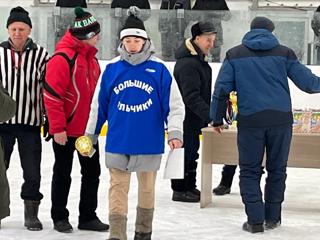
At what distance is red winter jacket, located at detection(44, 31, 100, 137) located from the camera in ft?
14.1

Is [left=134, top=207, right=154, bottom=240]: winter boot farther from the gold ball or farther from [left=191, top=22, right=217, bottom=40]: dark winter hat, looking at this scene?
[left=191, top=22, right=217, bottom=40]: dark winter hat

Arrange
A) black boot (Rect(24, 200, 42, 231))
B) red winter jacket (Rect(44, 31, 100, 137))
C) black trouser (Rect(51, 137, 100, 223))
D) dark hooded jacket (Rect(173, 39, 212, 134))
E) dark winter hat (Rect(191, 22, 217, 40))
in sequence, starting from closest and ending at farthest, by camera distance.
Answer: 1. red winter jacket (Rect(44, 31, 100, 137))
2. black trouser (Rect(51, 137, 100, 223))
3. black boot (Rect(24, 200, 42, 231))
4. dark hooded jacket (Rect(173, 39, 212, 134))
5. dark winter hat (Rect(191, 22, 217, 40))

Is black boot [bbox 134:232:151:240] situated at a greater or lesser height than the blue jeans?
lesser

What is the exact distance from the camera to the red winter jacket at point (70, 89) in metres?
4.31

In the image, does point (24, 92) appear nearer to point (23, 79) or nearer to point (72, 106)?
point (23, 79)

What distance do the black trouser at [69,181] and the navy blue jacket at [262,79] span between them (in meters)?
0.87

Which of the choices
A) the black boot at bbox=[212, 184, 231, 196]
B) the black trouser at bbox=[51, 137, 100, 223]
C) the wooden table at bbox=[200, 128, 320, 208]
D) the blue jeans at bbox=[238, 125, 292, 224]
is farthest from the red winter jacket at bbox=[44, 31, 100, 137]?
the black boot at bbox=[212, 184, 231, 196]

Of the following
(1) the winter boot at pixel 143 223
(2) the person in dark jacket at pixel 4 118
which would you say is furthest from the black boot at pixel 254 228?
(2) the person in dark jacket at pixel 4 118

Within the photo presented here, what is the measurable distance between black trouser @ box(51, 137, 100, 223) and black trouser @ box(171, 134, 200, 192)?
1.19m

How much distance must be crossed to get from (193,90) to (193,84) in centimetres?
4

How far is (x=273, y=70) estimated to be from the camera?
454 cm

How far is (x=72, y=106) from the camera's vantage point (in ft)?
14.4

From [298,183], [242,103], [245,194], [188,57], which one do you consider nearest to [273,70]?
[242,103]

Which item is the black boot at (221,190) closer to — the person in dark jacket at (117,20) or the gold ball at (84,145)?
the gold ball at (84,145)
